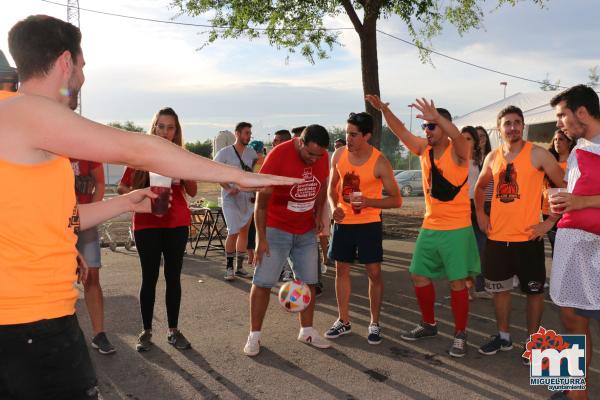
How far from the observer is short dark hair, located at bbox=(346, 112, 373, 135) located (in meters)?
4.85

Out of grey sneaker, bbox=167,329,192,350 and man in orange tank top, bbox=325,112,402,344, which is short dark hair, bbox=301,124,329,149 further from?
grey sneaker, bbox=167,329,192,350

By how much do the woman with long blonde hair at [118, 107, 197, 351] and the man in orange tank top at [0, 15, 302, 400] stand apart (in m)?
2.65

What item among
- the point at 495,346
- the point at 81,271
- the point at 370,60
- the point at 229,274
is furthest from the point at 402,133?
the point at 370,60

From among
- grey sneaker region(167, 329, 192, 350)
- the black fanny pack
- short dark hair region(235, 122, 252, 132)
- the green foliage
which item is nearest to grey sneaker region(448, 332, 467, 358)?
the black fanny pack

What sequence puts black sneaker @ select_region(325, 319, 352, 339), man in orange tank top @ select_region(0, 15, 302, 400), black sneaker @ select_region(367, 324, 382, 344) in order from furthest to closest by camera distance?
black sneaker @ select_region(325, 319, 352, 339) < black sneaker @ select_region(367, 324, 382, 344) < man in orange tank top @ select_region(0, 15, 302, 400)

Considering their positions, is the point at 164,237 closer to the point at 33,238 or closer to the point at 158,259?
the point at 158,259

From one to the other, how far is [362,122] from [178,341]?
107 inches

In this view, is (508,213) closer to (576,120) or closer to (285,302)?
(576,120)

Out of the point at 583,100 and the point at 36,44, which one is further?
the point at 583,100

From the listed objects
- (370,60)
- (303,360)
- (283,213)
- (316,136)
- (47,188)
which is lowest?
(303,360)

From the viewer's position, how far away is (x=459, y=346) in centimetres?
446

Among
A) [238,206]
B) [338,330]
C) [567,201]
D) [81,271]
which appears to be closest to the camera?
[81,271]

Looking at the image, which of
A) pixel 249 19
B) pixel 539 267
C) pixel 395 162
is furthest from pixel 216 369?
pixel 395 162

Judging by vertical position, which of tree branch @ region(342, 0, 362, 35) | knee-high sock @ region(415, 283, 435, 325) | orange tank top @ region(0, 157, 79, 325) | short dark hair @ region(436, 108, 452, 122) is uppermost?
tree branch @ region(342, 0, 362, 35)
